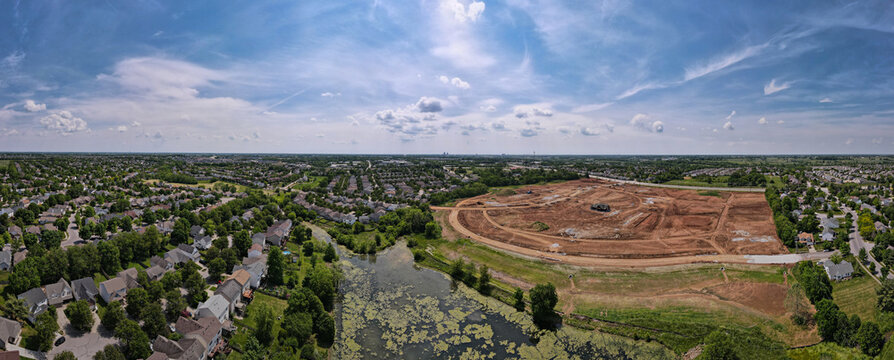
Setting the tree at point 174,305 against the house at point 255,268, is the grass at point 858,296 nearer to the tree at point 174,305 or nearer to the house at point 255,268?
the house at point 255,268

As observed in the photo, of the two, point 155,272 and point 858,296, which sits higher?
point 155,272

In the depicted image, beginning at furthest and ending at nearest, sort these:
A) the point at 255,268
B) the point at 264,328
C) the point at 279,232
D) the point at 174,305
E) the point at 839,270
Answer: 1. the point at 279,232
2. the point at 255,268
3. the point at 839,270
4. the point at 174,305
5. the point at 264,328

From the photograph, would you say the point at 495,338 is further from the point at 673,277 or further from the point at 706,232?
the point at 706,232

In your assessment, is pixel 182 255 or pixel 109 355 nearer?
pixel 109 355

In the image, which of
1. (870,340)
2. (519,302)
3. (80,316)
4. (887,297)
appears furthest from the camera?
(519,302)

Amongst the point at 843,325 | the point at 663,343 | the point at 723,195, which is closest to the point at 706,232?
the point at 843,325

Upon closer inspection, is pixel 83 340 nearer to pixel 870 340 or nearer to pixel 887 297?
pixel 870 340

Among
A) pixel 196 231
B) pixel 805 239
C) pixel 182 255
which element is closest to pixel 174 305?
pixel 182 255
